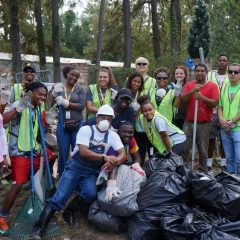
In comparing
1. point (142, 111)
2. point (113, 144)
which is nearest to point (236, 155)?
point (142, 111)

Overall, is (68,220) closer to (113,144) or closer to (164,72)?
(113,144)

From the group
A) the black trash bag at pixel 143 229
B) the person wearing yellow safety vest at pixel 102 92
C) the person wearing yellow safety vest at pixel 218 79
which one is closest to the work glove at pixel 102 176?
the black trash bag at pixel 143 229

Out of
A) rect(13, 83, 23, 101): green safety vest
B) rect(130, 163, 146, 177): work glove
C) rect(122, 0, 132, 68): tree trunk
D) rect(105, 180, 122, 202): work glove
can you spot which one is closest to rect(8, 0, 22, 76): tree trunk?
rect(122, 0, 132, 68): tree trunk

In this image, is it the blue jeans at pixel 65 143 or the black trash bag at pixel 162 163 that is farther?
the blue jeans at pixel 65 143

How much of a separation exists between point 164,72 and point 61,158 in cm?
192

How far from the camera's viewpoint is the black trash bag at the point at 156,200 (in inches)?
157

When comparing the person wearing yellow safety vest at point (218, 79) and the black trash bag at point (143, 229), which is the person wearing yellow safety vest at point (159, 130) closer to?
the black trash bag at point (143, 229)

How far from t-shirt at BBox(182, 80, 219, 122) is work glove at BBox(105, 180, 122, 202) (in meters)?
1.94

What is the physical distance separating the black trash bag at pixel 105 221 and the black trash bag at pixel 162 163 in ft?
2.31

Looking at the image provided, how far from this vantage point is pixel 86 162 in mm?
4383

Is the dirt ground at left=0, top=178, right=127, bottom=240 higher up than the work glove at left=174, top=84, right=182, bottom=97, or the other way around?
the work glove at left=174, top=84, right=182, bottom=97

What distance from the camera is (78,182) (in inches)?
172

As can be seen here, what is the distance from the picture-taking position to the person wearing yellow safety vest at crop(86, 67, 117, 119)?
5242 millimetres

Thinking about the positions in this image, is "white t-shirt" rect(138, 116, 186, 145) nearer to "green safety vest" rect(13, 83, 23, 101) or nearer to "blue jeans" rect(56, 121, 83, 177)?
"blue jeans" rect(56, 121, 83, 177)
